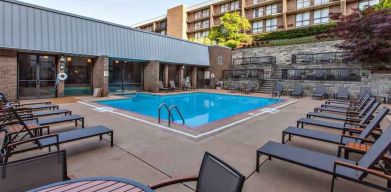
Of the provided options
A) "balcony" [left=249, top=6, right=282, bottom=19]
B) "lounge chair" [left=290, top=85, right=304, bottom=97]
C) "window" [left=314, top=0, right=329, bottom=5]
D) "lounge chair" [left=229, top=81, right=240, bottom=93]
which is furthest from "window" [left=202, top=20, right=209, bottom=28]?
"lounge chair" [left=290, top=85, right=304, bottom=97]

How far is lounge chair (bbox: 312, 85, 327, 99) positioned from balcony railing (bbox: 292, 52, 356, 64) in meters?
3.35

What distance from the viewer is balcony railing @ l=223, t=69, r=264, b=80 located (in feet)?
67.5

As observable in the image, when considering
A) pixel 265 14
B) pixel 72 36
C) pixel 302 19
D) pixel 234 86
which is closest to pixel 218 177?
pixel 72 36

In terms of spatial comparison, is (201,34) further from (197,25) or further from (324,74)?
(324,74)

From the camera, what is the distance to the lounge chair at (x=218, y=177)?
1572mm

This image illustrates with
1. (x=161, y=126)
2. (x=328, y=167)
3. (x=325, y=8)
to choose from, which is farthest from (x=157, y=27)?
(x=328, y=167)

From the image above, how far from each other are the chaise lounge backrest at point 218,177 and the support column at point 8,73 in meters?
12.9

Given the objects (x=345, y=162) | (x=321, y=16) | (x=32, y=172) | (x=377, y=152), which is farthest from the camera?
(x=321, y=16)

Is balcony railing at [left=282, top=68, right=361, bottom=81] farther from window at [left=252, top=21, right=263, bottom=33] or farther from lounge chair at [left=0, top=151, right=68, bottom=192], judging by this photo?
lounge chair at [left=0, top=151, right=68, bottom=192]

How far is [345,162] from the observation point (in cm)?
298

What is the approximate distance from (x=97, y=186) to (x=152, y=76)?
16.1 m

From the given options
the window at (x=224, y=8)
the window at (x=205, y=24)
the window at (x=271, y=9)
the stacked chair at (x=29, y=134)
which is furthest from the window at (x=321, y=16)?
the stacked chair at (x=29, y=134)

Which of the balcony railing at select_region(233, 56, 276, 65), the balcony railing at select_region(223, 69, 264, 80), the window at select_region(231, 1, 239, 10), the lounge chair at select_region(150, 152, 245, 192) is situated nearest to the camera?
the lounge chair at select_region(150, 152, 245, 192)

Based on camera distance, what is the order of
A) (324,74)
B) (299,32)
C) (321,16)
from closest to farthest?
(324,74)
(299,32)
(321,16)
